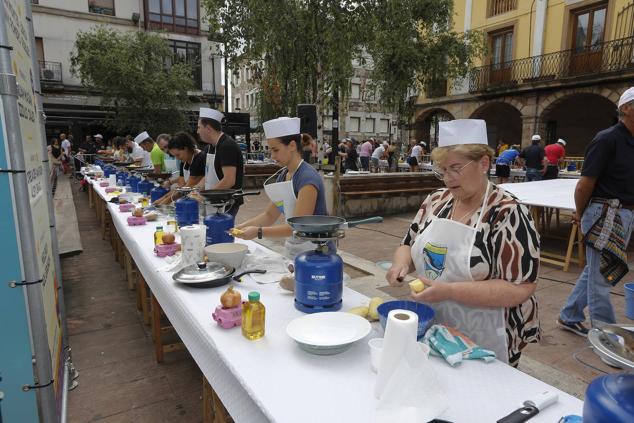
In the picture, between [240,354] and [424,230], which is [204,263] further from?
[424,230]

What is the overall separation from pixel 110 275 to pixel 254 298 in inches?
177

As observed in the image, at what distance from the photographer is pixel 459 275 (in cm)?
158

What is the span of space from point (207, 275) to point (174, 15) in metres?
26.7

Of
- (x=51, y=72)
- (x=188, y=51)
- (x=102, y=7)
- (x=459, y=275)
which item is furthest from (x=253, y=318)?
(x=102, y=7)

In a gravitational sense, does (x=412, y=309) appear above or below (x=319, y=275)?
below

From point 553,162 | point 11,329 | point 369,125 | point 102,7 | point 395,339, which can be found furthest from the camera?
point 369,125

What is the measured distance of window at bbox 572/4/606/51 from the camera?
1470 centimetres

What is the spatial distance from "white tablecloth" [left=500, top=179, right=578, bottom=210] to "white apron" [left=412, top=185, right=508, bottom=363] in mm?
3780

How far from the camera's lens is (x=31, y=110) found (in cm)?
214

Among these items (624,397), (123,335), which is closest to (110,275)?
(123,335)

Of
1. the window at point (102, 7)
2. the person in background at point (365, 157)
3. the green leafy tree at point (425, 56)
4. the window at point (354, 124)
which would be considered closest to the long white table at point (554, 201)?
the green leafy tree at point (425, 56)

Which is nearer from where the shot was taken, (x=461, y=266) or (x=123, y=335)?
(x=461, y=266)

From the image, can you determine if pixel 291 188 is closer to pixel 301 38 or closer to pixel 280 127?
pixel 280 127

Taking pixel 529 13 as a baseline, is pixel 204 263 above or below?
below
